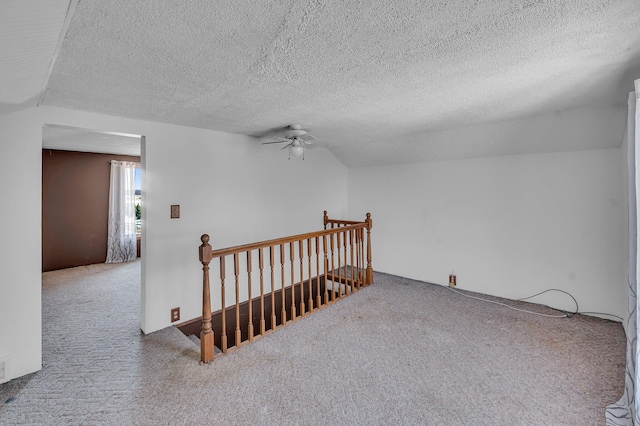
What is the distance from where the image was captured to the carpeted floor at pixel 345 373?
1621mm

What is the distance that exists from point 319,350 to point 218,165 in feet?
7.03

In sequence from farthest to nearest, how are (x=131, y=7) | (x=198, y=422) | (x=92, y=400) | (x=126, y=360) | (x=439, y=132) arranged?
(x=439, y=132) < (x=126, y=360) < (x=92, y=400) < (x=198, y=422) < (x=131, y=7)

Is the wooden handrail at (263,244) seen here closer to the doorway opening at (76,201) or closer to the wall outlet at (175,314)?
the wall outlet at (175,314)

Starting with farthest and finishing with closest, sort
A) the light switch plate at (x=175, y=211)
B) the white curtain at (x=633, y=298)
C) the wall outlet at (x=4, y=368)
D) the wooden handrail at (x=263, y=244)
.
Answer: the light switch plate at (x=175, y=211), the wooden handrail at (x=263, y=244), the wall outlet at (x=4, y=368), the white curtain at (x=633, y=298)

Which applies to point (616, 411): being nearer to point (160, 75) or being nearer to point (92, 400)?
point (92, 400)

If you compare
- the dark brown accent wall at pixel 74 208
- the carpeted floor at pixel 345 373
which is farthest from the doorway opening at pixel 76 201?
the carpeted floor at pixel 345 373

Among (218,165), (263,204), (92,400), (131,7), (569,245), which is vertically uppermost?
(131,7)

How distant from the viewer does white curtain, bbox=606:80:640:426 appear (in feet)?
4.60

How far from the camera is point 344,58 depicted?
144cm

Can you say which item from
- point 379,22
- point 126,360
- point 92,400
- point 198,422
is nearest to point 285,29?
point 379,22

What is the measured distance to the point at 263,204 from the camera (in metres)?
3.57

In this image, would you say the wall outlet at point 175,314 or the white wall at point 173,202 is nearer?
the white wall at point 173,202

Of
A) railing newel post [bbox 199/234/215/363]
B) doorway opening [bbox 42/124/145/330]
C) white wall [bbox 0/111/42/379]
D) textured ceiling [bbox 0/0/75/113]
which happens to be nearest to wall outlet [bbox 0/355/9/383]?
white wall [bbox 0/111/42/379]

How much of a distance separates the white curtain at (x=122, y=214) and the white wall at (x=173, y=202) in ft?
11.3
